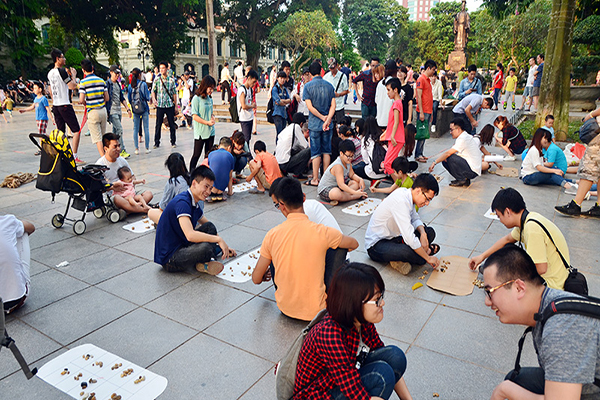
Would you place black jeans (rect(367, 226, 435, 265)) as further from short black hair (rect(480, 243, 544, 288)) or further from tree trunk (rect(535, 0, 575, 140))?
tree trunk (rect(535, 0, 575, 140))

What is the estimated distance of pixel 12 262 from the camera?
10.9 feet

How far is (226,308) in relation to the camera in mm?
3678

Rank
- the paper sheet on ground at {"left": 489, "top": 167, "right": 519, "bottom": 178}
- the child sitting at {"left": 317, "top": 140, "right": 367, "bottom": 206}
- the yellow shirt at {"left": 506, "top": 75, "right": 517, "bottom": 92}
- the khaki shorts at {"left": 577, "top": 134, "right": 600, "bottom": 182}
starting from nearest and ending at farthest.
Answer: the khaki shorts at {"left": 577, "top": 134, "right": 600, "bottom": 182} < the child sitting at {"left": 317, "top": 140, "right": 367, "bottom": 206} < the paper sheet on ground at {"left": 489, "top": 167, "right": 519, "bottom": 178} < the yellow shirt at {"left": 506, "top": 75, "right": 517, "bottom": 92}

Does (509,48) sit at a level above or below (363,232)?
above

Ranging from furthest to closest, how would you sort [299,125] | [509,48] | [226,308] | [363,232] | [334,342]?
[509,48] < [299,125] < [363,232] < [226,308] < [334,342]

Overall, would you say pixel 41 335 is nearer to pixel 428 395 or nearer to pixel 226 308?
pixel 226 308

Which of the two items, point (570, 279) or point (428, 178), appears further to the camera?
point (428, 178)

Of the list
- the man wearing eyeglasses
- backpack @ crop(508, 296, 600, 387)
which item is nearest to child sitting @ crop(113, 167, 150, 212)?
the man wearing eyeglasses

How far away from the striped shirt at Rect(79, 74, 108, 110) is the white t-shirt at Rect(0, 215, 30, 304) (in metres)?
5.52

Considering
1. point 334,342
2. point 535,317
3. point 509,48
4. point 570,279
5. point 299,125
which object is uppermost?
point 509,48

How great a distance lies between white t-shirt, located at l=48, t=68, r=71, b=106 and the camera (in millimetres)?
8336

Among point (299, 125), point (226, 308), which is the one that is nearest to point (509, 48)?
point (299, 125)

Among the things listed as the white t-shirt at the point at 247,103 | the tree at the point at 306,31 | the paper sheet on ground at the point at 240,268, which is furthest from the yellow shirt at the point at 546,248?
the tree at the point at 306,31

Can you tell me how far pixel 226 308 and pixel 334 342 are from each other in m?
1.94
